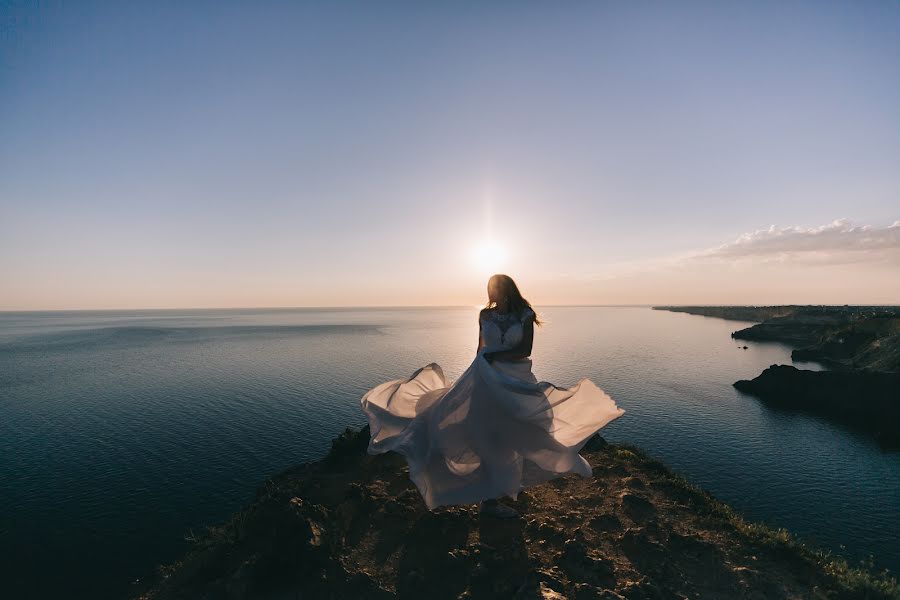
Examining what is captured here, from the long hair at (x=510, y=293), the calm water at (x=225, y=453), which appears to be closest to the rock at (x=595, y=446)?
the calm water at (x=225, y=453)

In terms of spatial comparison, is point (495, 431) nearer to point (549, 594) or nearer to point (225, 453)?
point (549, 594)

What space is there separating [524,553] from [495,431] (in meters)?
2.69

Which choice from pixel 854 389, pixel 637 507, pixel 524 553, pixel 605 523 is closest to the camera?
pixel 524 553

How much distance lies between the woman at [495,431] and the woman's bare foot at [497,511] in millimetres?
1757

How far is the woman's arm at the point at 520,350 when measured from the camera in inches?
307

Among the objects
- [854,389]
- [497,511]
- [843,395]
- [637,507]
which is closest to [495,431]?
[497,511]

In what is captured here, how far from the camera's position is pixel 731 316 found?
19262 cm

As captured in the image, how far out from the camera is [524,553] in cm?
815

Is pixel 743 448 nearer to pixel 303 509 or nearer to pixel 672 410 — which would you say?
pixel 672 410

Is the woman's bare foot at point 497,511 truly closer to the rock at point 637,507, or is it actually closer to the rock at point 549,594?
the rock at point 549,594

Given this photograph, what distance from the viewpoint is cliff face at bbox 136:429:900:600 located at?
7477mm

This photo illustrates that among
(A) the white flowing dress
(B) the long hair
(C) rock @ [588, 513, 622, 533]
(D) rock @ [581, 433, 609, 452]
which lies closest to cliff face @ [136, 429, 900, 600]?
(C) rock @ [588, 513, 622, 533]

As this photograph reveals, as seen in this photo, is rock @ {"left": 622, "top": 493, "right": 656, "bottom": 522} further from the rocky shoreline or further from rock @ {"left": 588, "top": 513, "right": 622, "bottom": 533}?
the rocky shoreline

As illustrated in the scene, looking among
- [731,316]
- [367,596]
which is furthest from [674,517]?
[731,316]
